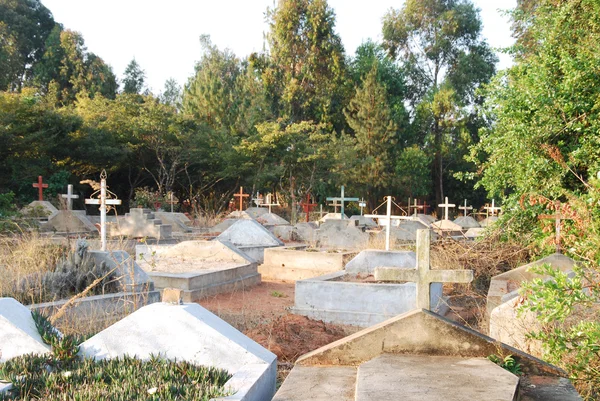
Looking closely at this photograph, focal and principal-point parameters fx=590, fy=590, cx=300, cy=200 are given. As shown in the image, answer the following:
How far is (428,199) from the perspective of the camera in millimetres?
39688

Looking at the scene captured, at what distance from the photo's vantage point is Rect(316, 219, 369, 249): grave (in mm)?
15352

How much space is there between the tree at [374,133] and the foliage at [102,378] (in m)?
30.7

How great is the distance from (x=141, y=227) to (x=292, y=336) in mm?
10828

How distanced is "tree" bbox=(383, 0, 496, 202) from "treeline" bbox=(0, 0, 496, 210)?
0.26ft

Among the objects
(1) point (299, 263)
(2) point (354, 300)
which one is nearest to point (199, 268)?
(1) point (299, 263)

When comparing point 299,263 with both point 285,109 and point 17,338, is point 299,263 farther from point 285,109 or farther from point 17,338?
point 285,109

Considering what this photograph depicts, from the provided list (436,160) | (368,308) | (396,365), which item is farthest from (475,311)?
(436,160)

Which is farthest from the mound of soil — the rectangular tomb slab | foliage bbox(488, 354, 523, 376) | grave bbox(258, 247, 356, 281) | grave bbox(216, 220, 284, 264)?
grave bbox(216, 220, 284, 264)

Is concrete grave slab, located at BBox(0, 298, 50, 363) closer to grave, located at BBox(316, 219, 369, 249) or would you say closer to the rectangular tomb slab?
the rectangular tomb slab

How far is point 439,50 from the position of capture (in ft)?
126

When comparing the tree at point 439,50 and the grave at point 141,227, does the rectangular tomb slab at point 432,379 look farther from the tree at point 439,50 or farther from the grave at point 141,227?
the tree at point 439,50

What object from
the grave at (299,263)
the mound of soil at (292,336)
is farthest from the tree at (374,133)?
the mound of soil at (292,336)

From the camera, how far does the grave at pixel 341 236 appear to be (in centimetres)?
1535

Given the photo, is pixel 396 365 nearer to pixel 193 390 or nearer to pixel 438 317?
pixel 438 317
